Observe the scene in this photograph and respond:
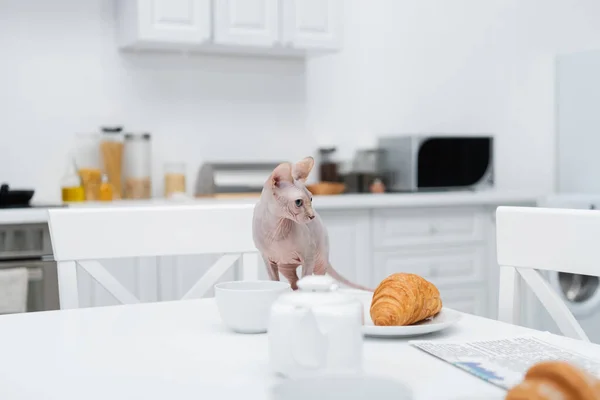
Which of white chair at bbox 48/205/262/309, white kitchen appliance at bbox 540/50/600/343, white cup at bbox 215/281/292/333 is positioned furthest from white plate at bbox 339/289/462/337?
white kitchen appliance at bbox 540/50/600/343

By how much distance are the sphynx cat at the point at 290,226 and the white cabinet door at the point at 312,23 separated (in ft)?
7.68

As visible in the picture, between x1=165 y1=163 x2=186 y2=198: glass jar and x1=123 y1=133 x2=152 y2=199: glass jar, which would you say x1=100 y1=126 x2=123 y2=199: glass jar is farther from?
x1=165 y1=163 x2=186 y2=198: glass jar

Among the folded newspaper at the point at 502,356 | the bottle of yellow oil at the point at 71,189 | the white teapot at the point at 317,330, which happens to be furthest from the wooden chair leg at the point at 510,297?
the bottle of yellow oil at the point at 71,189

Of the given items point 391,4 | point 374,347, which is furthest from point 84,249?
point 391,4

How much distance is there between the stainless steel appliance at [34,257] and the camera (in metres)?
2.62

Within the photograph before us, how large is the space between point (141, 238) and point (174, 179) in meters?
1.80

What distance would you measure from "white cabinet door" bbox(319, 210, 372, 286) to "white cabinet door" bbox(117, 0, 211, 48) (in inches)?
36.3

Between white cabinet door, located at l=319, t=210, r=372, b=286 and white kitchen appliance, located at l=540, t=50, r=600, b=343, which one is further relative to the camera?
white kitchen appliance, located at l=540, t=50, r=600, b=343

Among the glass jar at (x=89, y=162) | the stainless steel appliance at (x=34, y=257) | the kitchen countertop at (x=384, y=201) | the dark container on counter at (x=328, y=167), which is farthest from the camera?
the dark container on counter at (x=328, y=167)

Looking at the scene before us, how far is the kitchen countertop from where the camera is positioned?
2932 mm

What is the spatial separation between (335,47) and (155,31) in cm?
81

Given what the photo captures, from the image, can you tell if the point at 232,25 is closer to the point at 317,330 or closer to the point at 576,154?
the point at 576,154

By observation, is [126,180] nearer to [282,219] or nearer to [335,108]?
[335,108]

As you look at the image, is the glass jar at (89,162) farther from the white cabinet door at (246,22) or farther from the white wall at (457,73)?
the white wall at (457,73)
